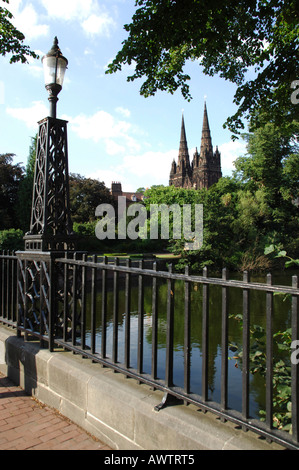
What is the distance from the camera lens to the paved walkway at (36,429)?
2.63 metres

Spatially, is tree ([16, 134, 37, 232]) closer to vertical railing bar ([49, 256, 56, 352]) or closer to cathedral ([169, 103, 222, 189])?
vertical railing bar ([49, 256, 56, 352])

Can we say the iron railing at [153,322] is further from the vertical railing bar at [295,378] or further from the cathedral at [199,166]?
the cathedral at [199,166]

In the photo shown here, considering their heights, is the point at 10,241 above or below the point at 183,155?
below

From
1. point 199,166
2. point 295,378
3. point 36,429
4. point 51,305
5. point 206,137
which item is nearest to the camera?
point 295,378

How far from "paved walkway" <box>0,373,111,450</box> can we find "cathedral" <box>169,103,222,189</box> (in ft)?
289

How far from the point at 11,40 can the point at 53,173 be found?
5.69 metres

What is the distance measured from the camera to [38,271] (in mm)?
3965

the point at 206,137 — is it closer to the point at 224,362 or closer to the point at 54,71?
the point at 54,71

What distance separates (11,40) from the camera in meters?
8.12

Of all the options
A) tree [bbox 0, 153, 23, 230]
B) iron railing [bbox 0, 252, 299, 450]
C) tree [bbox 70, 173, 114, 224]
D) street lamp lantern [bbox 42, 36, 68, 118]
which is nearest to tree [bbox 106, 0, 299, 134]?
street lamp lantern [bbox 42, 36, 68, 118]

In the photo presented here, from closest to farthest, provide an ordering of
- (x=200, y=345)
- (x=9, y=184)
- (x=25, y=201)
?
(x=200, y=345) < (x=25, y=201) < (x=9, y=184)

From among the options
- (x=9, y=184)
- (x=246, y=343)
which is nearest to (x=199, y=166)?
(x=9, y=184)
